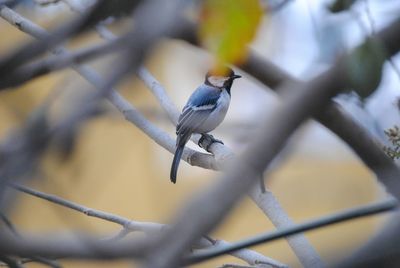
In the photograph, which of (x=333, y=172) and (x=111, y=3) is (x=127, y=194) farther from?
(x=111, y=3)

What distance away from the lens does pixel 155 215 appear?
4.15 meters

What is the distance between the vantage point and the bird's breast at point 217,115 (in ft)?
8.65

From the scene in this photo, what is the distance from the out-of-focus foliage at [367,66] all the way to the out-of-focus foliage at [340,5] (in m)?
0.17

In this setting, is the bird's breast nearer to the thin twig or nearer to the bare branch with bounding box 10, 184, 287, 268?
the bare branch with bounding box 10, 184, 287, 268

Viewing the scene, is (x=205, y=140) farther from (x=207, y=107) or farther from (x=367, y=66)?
(x=367, y=66)

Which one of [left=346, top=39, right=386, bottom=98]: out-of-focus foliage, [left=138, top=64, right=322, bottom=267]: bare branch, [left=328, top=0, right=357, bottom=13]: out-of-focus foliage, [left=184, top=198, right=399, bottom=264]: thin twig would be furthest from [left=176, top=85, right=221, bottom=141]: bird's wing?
[left=184, top=198, right=399, bottom=264]: thin twig

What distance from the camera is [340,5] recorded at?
114cm

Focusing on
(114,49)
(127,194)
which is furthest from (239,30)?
(127,194)

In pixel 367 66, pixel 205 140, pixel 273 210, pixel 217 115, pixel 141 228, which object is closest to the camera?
pixel 367 66

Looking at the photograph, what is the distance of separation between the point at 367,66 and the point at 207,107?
2024 millimetres

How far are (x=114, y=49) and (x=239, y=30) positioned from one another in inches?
10.7

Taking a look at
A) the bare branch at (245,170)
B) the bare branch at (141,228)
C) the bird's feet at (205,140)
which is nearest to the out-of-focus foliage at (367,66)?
the bare branch at (245,170)

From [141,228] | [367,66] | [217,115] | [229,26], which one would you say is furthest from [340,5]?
[217,115]

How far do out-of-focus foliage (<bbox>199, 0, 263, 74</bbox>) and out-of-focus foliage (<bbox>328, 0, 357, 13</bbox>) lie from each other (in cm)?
38
